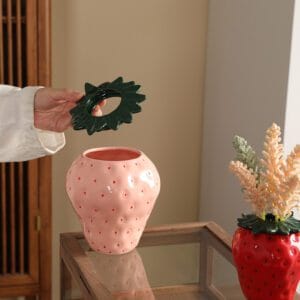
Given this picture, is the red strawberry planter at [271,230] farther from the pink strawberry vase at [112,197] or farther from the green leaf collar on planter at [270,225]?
the pink strawberry vase at [112,197]

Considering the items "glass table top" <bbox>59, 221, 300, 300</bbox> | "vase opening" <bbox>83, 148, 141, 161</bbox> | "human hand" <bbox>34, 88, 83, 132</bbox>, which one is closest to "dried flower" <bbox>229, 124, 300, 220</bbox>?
"glass table top" <bbox>59, 221, 300, 300</bbox>

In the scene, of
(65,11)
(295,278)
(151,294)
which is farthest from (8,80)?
(295,278)

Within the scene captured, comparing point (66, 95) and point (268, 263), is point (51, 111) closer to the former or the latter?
point (66, 95)

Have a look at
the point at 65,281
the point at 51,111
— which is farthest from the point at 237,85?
the point at 65,281

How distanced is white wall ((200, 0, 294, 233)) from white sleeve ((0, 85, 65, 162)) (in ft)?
2.18

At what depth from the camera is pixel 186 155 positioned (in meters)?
2.31

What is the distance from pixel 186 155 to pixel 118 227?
39.8 inches

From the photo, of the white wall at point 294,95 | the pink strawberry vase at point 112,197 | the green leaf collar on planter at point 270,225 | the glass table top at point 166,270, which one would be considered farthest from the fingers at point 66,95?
the white wall at point 294,95

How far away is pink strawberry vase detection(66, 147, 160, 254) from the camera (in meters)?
1.29

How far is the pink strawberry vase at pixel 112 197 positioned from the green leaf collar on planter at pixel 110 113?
4.0 inches

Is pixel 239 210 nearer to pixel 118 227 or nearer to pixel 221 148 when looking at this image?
pixel 221 148

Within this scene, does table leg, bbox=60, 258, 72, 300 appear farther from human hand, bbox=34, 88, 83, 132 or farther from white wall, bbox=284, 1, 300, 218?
white wall, bbox=284, 1, 300, 218

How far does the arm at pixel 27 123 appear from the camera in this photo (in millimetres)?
1409

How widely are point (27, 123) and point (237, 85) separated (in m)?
0.82
